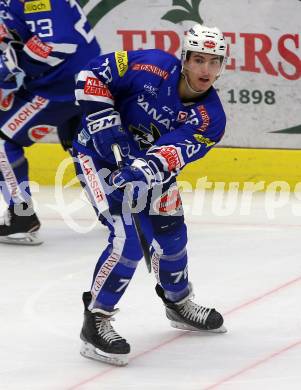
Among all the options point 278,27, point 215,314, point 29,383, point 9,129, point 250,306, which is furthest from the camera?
point 278,27

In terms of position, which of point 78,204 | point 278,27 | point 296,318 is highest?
point 278,27

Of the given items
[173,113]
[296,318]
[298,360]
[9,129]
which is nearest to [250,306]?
[296,318]

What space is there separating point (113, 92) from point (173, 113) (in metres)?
0.24

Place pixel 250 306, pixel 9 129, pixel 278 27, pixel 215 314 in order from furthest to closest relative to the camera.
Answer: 1. pixel 278 27
2. pixel 9 129
3. pixel 250 306
4. pixel 215 314

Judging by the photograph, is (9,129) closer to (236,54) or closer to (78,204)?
(78,204)

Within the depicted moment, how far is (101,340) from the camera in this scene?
180 inches

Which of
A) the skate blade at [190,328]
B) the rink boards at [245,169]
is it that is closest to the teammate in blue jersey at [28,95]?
the rink boards at [245,169]

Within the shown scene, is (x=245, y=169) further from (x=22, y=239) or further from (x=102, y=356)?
(x=102, y=356)

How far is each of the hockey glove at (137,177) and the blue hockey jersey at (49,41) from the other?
2.14 m

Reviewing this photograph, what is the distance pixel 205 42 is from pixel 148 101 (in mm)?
314

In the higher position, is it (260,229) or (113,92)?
(113,92)

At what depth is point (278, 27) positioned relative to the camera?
725 centimetres

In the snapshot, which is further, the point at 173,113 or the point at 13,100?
the point at 13,100

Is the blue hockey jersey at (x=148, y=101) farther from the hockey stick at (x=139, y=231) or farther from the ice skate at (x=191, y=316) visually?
the ice skate at (x=191, y=316)
